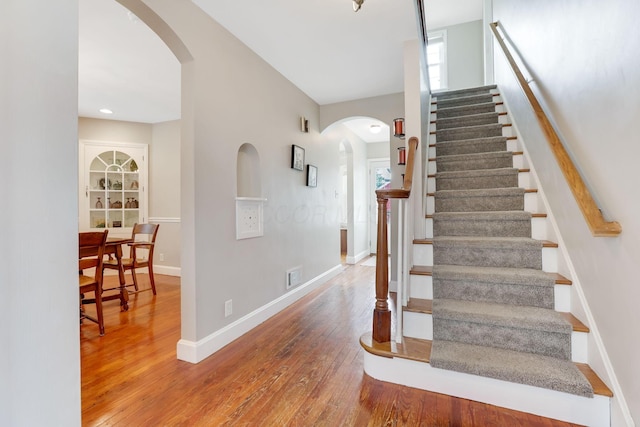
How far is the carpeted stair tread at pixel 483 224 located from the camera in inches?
85.7

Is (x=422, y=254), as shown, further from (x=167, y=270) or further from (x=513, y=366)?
(x=167, y=270)

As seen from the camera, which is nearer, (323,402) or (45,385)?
(45,385)

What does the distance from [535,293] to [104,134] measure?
19.1 feet

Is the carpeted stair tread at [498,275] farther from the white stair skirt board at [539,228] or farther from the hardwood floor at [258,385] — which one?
the hardwood floor at [258,385]

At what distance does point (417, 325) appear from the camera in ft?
6.10

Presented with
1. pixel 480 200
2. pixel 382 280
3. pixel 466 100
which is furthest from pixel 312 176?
pixel 466 100

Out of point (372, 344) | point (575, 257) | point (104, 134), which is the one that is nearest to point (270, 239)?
point (372, 344)

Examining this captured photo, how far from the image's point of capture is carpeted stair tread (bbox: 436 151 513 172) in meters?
2.76

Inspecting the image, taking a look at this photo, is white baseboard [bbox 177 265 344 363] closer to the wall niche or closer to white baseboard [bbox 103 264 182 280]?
the wall niche

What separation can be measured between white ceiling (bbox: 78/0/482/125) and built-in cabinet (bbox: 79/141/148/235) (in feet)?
2.73

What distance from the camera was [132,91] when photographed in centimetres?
351

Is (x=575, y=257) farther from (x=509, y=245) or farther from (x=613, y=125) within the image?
(x=613, y=125)

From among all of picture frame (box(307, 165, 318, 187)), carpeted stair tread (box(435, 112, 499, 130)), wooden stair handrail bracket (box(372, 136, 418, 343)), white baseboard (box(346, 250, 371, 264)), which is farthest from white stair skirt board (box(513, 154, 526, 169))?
white baseboard (box(346, 250, 371, 264))

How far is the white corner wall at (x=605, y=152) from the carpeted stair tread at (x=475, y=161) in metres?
0.84
